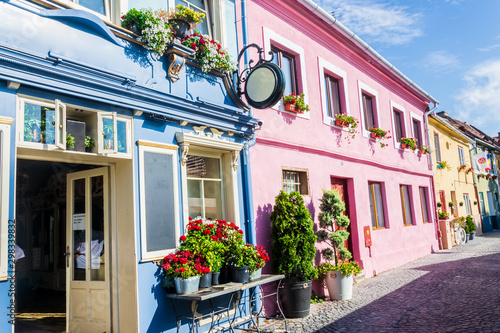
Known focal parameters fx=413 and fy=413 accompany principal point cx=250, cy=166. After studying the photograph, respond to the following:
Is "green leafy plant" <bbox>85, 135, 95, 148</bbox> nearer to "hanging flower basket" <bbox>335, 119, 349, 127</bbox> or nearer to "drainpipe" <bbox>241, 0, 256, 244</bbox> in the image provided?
"drainpipe" <bbox>241, 0, 256, 244</bbox>

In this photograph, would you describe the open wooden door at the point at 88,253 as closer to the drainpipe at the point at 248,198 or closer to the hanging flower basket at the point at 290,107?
the drainpipe at the point at 248,198

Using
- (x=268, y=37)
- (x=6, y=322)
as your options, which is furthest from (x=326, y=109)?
(x=6, y=322)

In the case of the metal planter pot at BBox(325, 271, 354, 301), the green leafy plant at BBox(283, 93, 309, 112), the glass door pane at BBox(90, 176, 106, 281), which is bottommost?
the metal planter pot at BBox(325, 271, 354, 301)

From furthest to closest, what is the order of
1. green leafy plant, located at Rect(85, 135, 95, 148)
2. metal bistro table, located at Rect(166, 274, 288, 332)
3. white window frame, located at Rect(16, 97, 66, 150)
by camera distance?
metal bistro table, located at Rect(166, 274, 288, 332)
green leafy plant, located at Rect(85, 135, 95, 148)
white window frame, located at Rect(16, 97, 66, 150)

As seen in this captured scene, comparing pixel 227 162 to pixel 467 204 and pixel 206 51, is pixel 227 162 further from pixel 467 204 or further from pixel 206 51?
pixel 467 204

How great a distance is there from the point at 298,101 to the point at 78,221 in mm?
4767

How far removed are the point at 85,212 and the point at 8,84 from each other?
6.87 feet

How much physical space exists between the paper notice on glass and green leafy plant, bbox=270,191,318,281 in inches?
119

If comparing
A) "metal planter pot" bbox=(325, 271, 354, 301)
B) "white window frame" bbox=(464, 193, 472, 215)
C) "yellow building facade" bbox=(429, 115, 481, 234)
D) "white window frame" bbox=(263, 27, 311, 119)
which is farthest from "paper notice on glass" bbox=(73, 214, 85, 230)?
"white window frame" bbox=(464, 193, 472, 215)

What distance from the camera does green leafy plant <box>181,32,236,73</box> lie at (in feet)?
19.3

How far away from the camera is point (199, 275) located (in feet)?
16.3

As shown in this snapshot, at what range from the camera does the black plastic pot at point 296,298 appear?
6.71 meters

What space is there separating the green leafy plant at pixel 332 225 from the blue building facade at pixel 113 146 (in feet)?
7.51

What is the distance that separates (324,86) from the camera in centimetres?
977
